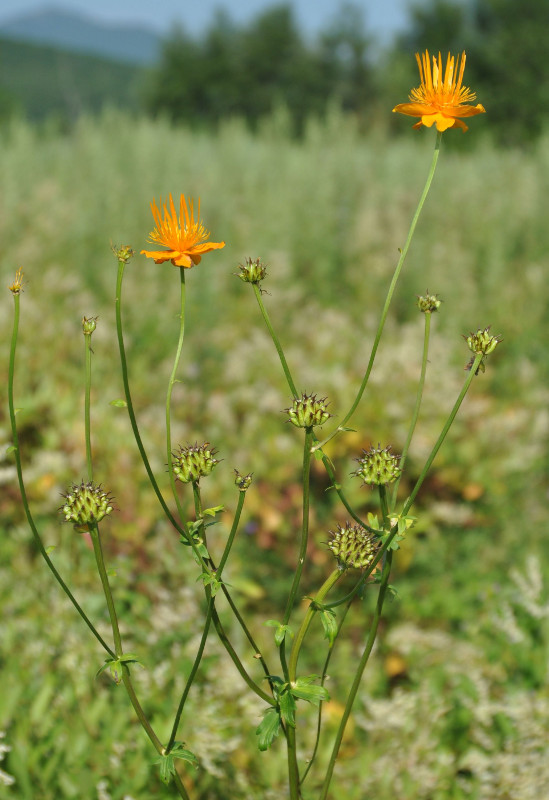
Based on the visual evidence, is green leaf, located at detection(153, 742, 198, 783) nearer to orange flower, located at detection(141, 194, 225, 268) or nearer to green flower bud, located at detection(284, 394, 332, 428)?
green flower bud, located at detection(284, 394, 332, 428)

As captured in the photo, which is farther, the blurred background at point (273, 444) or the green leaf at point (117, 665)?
the blurred background at point (273, 444)

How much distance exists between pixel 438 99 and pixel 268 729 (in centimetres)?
70

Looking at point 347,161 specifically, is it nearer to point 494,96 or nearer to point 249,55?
point 494,96

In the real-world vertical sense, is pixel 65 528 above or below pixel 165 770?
above

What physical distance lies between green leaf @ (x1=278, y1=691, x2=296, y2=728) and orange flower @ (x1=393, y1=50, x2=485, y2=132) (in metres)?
0.63

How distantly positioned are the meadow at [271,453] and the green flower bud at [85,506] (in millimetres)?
312

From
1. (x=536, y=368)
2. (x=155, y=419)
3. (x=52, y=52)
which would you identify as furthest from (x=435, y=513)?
(x=52, y=52)

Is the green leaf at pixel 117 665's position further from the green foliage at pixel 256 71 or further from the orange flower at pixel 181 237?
the green foliage at pixel 256 71

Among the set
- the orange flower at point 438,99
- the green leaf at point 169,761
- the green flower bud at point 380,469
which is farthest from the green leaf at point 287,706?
the orange flower at point 438,99

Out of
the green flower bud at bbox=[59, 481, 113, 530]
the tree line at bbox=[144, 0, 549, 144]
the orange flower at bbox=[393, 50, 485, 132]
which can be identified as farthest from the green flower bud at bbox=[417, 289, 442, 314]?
the tree line at bbox=[144, 0, 549, 144]

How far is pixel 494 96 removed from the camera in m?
24.2

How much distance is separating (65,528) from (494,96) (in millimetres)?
25828

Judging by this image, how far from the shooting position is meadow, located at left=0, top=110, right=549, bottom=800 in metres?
1.56

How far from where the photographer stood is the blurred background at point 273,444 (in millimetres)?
1571
